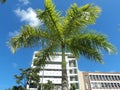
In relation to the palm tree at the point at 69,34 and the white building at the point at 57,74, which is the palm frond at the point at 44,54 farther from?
the white building at the point at 57,74

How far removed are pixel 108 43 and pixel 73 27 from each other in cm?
245

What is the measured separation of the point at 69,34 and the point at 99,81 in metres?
66.3

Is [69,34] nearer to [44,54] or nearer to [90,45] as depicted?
[90,45]

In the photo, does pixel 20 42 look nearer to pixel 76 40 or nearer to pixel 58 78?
pixel 76 40

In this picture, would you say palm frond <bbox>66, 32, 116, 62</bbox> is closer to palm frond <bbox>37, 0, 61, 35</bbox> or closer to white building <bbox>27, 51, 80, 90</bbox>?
palm frond <bbox>37, 0, 61, 35</bbox>

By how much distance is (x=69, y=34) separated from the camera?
13125 mm

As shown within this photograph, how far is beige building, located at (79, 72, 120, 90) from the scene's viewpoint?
246 ft

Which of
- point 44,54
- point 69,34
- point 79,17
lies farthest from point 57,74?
point 79,17

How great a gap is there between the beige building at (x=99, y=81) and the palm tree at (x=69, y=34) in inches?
2517

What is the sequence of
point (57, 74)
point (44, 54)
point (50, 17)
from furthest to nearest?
point (57, 74) → point (44, 54) → point (50, 17)

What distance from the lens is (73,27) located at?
507 inches

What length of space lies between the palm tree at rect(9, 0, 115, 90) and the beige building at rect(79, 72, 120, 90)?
63941mm

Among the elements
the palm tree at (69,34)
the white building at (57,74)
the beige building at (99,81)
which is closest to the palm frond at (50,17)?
the palm tree at (69,34)

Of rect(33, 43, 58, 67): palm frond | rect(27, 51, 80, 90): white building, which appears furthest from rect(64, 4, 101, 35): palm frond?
rect(27, 51, 80, 90): white building
